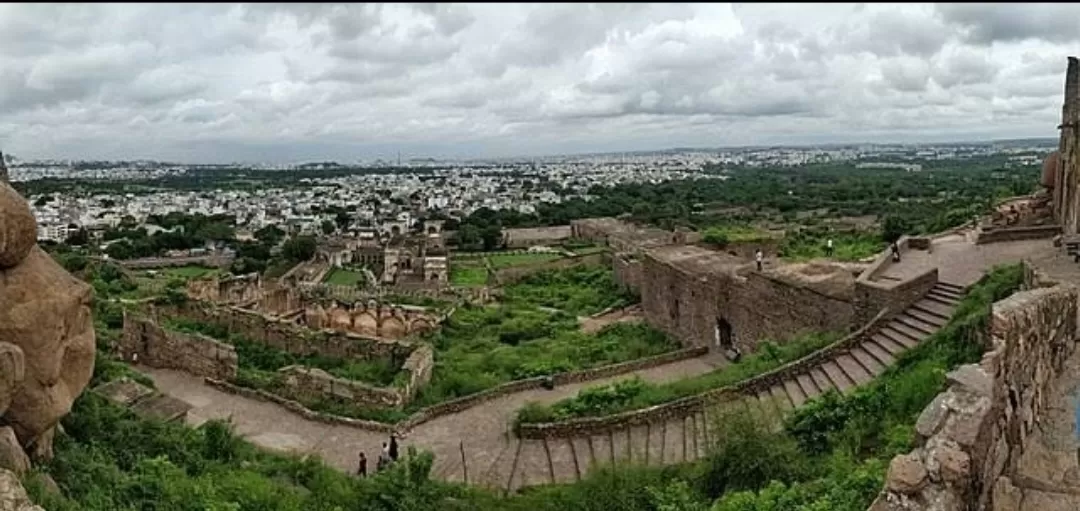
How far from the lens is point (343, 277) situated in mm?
52812

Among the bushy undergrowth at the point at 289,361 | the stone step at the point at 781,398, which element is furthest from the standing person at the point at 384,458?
the stone step at the point at 781,398

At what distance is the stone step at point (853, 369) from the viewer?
1326 centimetres

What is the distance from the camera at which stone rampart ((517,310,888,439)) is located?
14.7 m

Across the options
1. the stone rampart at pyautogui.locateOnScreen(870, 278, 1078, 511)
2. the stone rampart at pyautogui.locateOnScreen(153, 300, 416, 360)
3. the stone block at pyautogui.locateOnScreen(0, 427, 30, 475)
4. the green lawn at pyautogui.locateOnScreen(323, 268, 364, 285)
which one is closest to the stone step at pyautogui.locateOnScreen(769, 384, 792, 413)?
the stone rampart at pyautogui.locateOnScreen(870, 278, 1078, 511)

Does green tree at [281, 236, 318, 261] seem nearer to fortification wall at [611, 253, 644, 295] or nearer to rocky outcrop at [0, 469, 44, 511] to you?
fortification wall at [611, 253, 644, 295]

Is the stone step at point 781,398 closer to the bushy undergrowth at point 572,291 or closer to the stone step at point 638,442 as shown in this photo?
the stone step at point 638,442

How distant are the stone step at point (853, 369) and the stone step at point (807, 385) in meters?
0.49

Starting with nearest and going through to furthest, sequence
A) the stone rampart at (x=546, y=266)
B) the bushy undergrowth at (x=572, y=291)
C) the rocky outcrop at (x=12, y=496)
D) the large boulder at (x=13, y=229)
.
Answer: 1. the rocky outcrop at (x=12, y=496)
2. the large boulder at (x=13, y=229)
3. the bushy undergrowth at (x=572, y=291)
4. the stone rampart at (x=546, y=266)

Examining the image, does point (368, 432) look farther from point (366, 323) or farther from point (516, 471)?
point (366, 323)

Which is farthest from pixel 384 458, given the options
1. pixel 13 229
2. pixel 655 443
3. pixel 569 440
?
pixel 13 229

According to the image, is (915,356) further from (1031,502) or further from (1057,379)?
(1031,502)

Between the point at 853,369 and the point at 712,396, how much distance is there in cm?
225

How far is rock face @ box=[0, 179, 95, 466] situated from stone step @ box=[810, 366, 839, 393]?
1008cm

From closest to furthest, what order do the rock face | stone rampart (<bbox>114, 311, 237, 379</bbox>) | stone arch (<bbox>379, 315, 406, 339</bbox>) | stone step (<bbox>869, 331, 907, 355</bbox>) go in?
the rock face, stone step (<bbox>869, 331, 907, 355</bbox>), stone rampart (<bbox>114, 311, 237, 379</bbox>), stone arch (<bbox>379, 315, 406, 339</bbox>)
